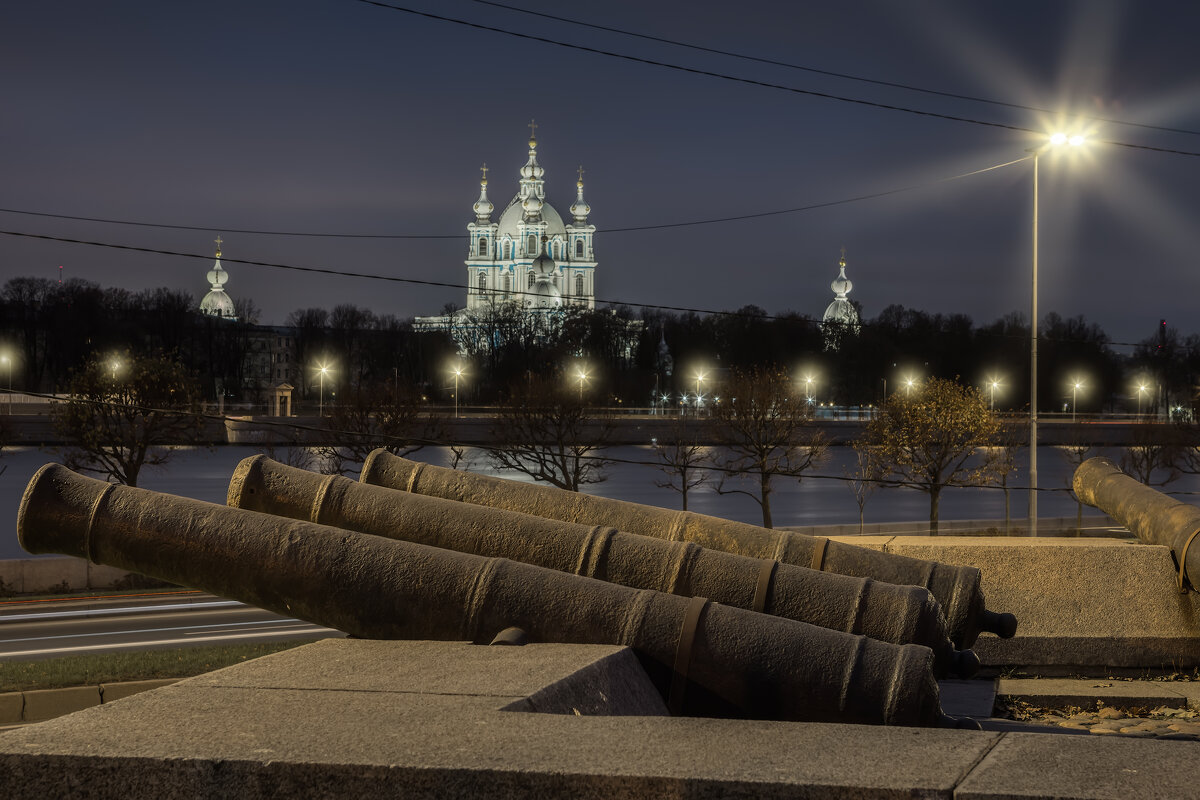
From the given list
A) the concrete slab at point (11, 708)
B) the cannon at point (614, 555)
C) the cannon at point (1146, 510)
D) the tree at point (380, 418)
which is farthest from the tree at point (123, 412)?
the cannon at point (614, 555)

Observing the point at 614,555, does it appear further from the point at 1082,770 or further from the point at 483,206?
A: the point at 483,206

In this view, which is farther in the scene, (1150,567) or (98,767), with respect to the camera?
(1150,567)

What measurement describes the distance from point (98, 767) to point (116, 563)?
197 centimetres

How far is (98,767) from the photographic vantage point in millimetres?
3391

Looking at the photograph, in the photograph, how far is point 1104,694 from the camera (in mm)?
6914

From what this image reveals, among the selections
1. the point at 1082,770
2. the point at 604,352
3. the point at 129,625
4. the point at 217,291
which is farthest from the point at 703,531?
the point at 217,291

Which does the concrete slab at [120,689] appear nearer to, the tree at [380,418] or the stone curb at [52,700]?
the stone curb at [52,700]

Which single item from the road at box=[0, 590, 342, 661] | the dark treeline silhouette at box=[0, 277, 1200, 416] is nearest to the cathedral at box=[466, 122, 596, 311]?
the dark treeline silhouette at box=[0, 277, 1200, 416]

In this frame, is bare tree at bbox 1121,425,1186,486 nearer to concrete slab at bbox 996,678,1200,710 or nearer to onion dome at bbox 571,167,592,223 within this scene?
concrete slab at bbox 996,678,1200,710

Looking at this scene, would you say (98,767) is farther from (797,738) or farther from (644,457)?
(644,457)

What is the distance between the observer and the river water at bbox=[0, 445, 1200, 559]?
5344 centimetres

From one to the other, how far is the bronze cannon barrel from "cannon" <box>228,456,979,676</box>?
511 mm

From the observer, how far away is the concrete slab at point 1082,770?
3.03 meters

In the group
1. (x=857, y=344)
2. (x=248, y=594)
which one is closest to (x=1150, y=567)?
(x=248, y=594)
